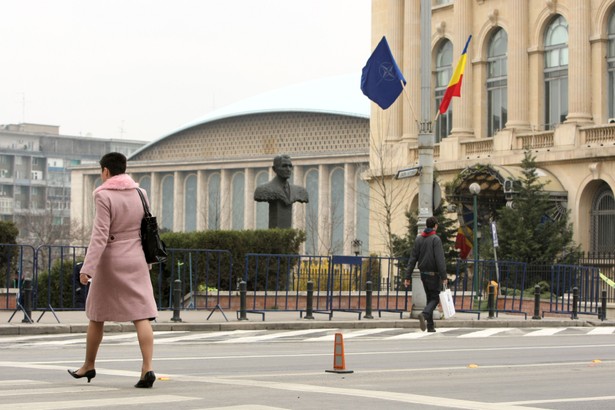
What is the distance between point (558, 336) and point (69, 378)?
13.4m

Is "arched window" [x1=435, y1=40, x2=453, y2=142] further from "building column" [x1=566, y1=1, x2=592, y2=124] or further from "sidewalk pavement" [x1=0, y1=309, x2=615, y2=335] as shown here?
"sidewalk pavement" [x1=0, y1=309, x2=615, y2=335]

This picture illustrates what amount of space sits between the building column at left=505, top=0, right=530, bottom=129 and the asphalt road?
3077cm

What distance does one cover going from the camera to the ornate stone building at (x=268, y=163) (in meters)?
102

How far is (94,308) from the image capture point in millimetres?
12016

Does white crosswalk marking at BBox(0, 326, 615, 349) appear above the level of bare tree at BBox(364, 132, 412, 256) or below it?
below

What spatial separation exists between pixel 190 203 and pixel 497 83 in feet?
212

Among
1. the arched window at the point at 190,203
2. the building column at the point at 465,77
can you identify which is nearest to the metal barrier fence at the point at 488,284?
the building column at the point at 465,77

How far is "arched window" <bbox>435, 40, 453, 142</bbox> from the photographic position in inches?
2298

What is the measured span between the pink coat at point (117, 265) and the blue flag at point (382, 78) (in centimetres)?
2037

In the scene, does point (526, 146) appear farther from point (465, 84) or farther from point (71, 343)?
point (71, 343)

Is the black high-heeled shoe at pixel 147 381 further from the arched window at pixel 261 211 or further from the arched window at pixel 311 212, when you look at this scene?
the arched window at pixel 261 211

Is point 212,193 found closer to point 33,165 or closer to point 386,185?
point 386,185

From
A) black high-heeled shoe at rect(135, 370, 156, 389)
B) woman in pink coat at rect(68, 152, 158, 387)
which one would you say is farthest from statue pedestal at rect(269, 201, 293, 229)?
black high-heeled shoe at rect(135, 370, 156, 389)

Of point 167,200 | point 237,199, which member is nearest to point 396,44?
point 237,199
